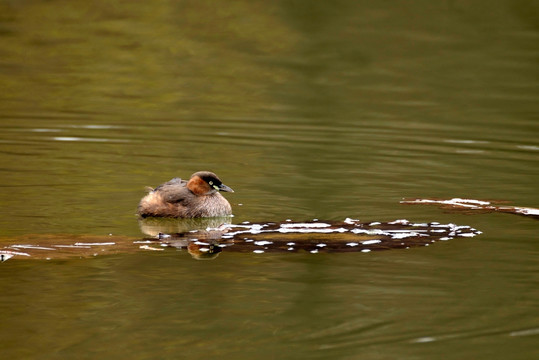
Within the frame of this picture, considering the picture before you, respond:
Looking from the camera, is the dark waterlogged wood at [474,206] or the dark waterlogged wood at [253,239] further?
the dark waterlogged wood at [474,206]

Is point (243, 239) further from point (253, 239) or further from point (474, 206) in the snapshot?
point (474, 206)

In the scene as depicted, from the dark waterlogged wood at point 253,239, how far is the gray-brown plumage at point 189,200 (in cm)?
38

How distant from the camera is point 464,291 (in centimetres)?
943

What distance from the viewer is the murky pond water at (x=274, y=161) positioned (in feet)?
27.4

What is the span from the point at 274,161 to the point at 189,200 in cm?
355

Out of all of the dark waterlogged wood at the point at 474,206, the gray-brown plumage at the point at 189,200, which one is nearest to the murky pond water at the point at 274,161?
the dark waterlogged wood at the point at 474,206

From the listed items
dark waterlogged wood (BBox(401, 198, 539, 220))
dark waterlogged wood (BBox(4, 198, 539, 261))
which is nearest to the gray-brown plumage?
dark waterlogged wood (BBox(4, 198, 539, 261))

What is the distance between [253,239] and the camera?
11.2 m

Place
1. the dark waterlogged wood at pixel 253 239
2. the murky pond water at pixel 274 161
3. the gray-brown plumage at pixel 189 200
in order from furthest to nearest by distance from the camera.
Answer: the gray-brown plumage at pixel 189 200, the dark waterlogged wood at pixel 253 239, the murky pond water at pixel 274 161

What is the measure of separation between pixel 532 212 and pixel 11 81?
1418 centimetres

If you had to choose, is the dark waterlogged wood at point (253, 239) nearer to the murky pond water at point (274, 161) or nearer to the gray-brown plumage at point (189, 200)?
the murky pond water at point (274, 161)

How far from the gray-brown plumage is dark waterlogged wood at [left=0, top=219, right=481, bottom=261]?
38 centimetres

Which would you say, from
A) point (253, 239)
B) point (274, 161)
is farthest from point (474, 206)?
point (274, 161)

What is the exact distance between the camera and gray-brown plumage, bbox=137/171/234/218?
Result: 12.5m
